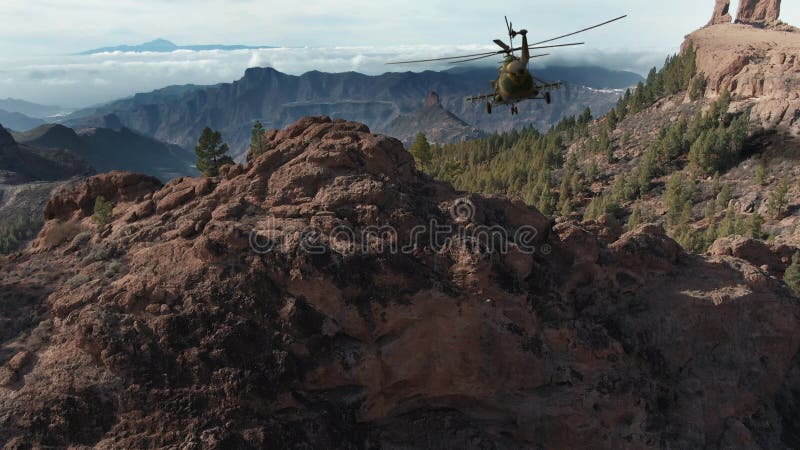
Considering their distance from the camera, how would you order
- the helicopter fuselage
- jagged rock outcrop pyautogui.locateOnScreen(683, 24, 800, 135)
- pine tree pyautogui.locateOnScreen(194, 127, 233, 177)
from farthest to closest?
jagged rock outcrop pyautogui.locateOnScreen(683, 24, 800, 135)
pine tree pyautogui.locateOnScreen(194, 127, 233, 177)
the helicopter fuselage

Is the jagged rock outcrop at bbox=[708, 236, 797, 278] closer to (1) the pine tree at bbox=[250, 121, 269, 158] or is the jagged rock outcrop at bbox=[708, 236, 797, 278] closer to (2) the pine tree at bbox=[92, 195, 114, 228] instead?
(1) the pine tree at bbox=[250, 121, 269, 158]

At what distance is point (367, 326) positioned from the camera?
24219 millimetres

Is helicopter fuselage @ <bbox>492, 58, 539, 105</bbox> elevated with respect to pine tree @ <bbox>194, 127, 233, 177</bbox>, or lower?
elevated

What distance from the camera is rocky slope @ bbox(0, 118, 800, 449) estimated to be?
804 inches

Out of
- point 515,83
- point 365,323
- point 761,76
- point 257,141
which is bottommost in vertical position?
point 365,323

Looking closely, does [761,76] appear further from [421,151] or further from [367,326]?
[367,326]

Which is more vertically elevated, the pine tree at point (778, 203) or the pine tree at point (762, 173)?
the pine tree at point (762, 173)

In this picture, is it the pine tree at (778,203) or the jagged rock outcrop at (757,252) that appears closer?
the jagged rock outcrop at (757,252)

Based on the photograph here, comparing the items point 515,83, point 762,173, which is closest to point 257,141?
point 515,83

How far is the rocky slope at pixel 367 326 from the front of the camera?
20422 mm

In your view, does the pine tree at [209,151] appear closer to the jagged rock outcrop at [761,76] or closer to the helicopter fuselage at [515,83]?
the helicopter fuselage at [515,83]

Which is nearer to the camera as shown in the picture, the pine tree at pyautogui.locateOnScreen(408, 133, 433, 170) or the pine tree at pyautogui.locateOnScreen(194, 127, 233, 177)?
the pine tree at pyautogui.locateOnScreen(194, 127, 233, 177)

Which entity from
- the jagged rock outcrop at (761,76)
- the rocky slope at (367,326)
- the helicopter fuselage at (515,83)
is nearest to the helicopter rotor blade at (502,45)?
the helicopter fuselage at (515,83)

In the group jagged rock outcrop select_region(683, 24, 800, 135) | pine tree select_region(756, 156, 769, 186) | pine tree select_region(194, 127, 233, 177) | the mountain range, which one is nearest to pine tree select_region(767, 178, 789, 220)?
pine tree select_region(756, 156, 769, 186)
